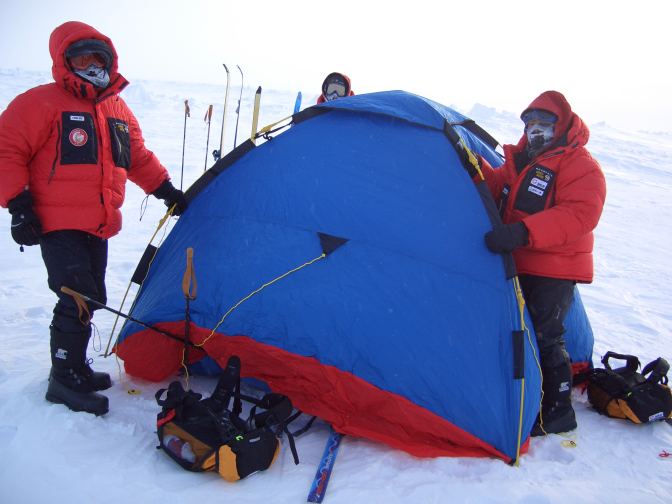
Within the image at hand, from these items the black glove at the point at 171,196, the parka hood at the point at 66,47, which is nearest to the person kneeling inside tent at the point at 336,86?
the black glove at the point at 171,196

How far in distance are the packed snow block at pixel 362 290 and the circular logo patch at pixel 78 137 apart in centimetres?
89

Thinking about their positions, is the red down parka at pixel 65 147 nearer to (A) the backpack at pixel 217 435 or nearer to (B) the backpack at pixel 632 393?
(A) the backpack at pixel 217 435

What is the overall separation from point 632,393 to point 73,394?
3.41m

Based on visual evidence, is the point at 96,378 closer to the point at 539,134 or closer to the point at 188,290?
the point at 188,290

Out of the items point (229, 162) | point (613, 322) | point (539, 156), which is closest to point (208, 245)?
point (229, 162)

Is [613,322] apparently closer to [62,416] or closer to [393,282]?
[393,282]

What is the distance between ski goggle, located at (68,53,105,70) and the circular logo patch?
0.36m

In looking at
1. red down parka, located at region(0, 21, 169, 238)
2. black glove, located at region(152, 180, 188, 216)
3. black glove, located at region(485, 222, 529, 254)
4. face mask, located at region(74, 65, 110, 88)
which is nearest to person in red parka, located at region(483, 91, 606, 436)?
black glove, located at region(485, 222, 529, 254)

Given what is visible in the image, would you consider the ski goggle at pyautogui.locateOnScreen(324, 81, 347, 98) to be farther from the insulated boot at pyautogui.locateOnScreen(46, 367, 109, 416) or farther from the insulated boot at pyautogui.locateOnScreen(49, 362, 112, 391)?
the insulated boot at pyautogui.locateOnScreen(46, 367, 109, 416)

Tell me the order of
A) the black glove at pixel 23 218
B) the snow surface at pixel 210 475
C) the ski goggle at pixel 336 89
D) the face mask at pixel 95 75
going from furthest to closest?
the ski goggle at pixel 336 89
the face mask at pixel 95 75
the black glove at pixel 23 218
the snow surface at pixel 210 475

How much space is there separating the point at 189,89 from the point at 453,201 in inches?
1291

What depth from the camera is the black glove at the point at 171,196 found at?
3480 millimetres

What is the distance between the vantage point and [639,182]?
17.1 metres

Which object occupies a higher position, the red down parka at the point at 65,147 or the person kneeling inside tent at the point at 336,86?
the person kneeling inside tent at the point at 336,86
